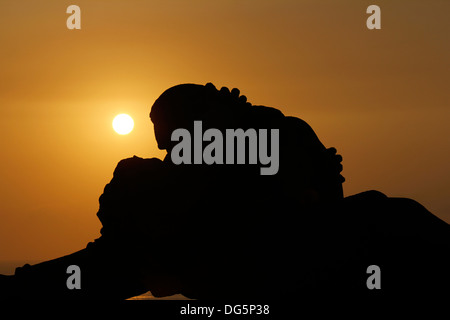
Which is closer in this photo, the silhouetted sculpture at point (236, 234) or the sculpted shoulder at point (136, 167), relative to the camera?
the silhouetted sculpture at point (236, 234)

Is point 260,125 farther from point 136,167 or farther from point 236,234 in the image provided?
point 136,167

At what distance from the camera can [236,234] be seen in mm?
7074

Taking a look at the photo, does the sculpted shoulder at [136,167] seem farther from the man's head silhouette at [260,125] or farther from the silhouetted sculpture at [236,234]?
the man's head silhouette at [260,125]

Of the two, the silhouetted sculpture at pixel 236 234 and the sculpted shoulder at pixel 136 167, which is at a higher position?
the sculpted shoulder at pixel 136 167

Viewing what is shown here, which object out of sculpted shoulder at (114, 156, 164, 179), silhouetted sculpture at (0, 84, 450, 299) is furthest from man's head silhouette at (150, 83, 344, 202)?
sculpted shoulder at (114, 156, 164, 179)

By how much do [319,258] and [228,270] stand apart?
3.06ft

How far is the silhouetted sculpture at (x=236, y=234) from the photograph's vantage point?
688 cm

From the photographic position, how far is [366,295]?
6.76 m

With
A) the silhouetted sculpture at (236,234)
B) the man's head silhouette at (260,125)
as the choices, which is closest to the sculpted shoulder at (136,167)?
the silhouetted sculpture at (236,234)

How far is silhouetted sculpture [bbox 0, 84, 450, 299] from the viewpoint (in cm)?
688

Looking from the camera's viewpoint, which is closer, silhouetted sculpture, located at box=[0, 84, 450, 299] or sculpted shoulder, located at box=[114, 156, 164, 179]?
silhouetted sculpture, located at box=[0, 84, 450, 299]

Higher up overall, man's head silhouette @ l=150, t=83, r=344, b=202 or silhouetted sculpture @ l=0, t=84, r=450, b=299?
man's head silhouette @ l=150, t=83, r=344, b=202

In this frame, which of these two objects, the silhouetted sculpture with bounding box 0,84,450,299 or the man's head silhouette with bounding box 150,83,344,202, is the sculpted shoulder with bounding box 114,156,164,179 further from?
the man's head silhouette with bounding box 150,83,344,202
